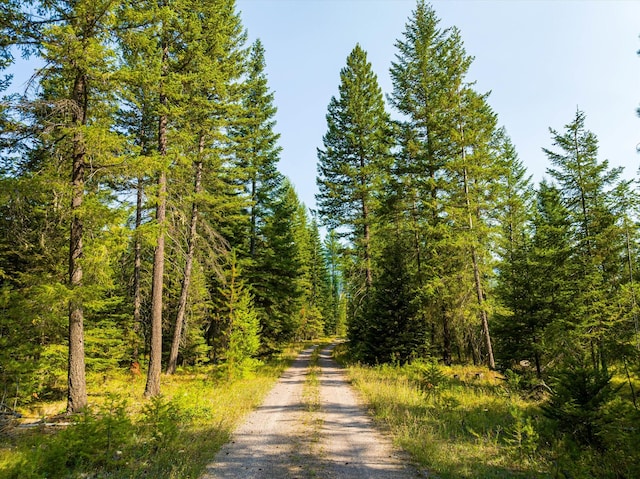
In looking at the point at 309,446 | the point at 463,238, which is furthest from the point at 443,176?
the point at 309,446

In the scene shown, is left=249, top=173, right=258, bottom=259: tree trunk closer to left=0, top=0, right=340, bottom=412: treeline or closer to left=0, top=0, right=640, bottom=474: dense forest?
left=0, top=0, right=640, bottom=474: dense forest

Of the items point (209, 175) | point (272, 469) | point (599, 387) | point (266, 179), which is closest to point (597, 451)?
point (599, 387)

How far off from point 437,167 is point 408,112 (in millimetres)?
3953

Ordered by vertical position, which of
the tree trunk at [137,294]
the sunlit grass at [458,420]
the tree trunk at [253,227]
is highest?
the tree trunk at [253,227]

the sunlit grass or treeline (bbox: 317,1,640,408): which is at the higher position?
treeline (bbox: 317,1,640,408)

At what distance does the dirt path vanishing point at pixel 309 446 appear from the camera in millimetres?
5848

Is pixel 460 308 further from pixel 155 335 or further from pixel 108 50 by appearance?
pixel 108 50

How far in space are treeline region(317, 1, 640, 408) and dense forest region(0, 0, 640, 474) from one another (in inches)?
4.8

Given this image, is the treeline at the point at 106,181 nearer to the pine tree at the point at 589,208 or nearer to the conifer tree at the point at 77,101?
the conifer tree at the point at 77,101

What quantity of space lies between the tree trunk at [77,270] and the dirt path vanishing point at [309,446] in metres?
4.45

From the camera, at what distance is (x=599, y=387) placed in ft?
20.2

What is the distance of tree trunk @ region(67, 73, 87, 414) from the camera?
28.2 ft

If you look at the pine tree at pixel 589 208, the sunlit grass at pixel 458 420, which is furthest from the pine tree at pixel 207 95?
the pine tree at pixel 589 208

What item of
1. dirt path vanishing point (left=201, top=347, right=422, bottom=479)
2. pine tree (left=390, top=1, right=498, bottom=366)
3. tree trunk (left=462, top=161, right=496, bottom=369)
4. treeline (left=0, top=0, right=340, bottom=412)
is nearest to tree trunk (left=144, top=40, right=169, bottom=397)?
treeline (left=0, top=0, right=340, bottom=412)
